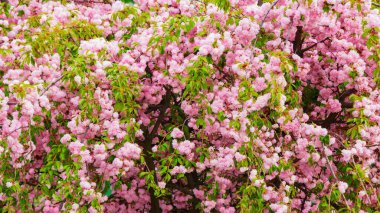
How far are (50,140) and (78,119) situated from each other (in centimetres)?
81

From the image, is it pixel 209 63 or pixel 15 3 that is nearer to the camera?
pixel 209 63

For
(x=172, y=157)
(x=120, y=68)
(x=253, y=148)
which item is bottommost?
(x=172, y=157)

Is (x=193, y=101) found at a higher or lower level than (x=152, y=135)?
higher

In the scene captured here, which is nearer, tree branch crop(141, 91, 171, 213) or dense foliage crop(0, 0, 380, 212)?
dense foliage crop(0, 0, 380, 212)

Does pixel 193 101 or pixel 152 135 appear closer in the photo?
→ pixel 193 101

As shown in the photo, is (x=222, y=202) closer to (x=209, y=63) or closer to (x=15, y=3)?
(x=209, y=63)

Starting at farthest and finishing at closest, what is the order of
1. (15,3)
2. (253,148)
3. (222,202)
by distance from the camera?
(15,3) → (222,202) → (253,148)

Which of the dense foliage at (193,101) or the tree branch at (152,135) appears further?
the tree branch at (152,135)

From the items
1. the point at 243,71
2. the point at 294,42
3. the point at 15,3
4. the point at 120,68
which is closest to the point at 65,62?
the point at 120,68

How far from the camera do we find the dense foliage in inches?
213

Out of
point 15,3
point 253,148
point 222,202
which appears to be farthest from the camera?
point 15,3

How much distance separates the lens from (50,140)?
19.9 feet

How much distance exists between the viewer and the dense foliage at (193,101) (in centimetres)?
541

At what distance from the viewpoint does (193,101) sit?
5.98 metres
